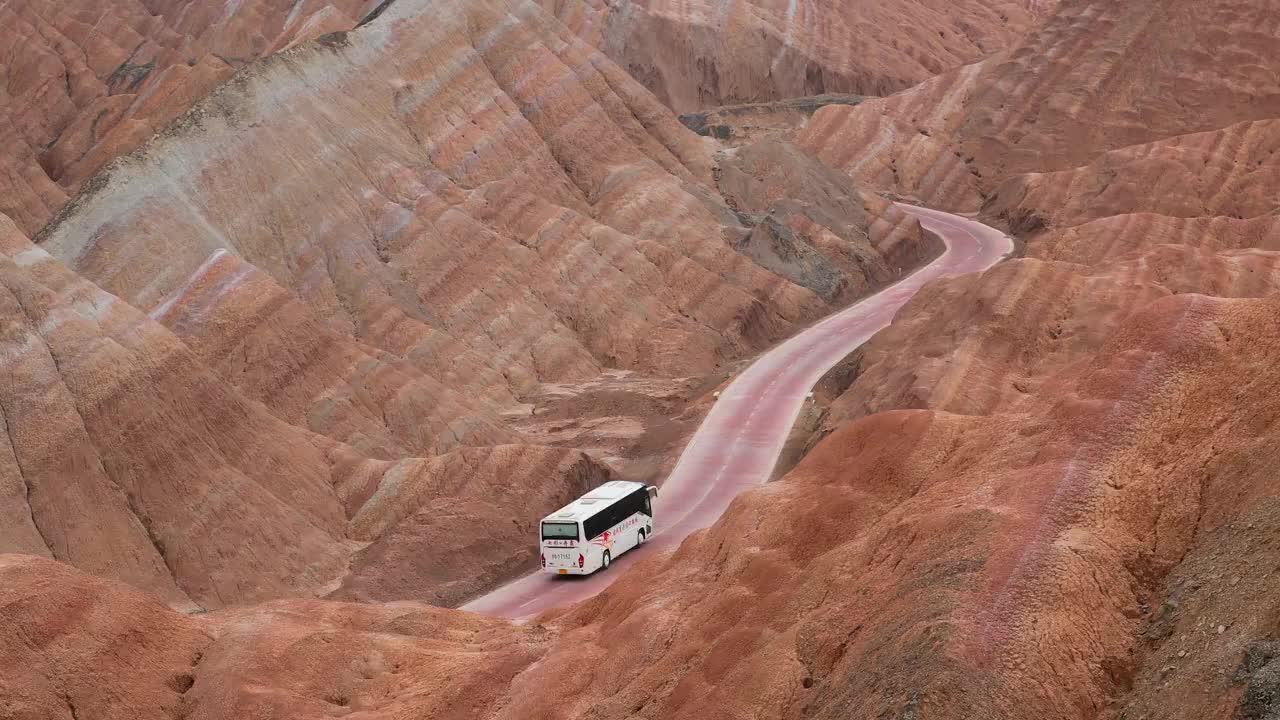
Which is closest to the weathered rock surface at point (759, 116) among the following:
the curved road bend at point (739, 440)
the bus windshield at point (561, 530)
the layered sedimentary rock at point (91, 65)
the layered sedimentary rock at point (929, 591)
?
the layered sedimentary rock at point (91, 65)

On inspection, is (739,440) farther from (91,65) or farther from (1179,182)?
(91,65)

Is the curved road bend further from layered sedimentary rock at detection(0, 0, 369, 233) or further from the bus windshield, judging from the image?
layered sedimentary rock at detection(0, 0, 369, 233)

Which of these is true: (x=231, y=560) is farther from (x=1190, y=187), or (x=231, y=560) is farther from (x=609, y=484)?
(x=1190, y=187)

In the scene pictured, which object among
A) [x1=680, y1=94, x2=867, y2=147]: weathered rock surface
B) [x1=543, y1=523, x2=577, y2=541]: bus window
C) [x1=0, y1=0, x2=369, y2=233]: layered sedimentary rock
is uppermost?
[x1=0, y1=0, x2=369, y2=233]: layered sedimentary rock

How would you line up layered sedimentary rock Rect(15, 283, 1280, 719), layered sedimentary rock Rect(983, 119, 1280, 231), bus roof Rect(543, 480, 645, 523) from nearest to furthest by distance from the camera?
1. layered sedimentary rock Rect(15, 283, 1280, 719)
2. bus roof Rect(543, 480, 645, 523)
3. layered sedimentary rock Rect(983, 119, 1280, 231)

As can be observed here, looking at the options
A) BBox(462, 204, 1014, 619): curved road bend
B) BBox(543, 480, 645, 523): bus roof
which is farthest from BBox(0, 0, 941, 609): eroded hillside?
BBox(543, 480, 645, 523): bus roof

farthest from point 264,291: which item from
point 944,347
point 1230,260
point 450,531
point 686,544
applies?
point 1230,260

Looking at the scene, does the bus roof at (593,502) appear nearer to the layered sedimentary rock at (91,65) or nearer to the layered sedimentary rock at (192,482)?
the layered sedimentary rock at (192,482)
